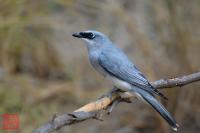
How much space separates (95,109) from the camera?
3.45 m

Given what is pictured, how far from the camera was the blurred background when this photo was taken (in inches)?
257

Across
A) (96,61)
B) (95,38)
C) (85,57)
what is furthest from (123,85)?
→ (85,57)

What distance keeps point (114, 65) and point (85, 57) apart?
2872mm

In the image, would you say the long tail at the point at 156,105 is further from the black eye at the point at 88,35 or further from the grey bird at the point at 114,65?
the black eye at the point at 88,35

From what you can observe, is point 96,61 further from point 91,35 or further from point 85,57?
point 85,57

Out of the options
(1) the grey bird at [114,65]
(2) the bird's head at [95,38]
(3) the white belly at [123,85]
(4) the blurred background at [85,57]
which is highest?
(2) the bird's head at [95,38]

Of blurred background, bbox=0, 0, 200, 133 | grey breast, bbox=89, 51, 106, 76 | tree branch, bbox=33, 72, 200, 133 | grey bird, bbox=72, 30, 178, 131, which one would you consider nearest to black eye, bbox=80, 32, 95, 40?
grey bird, bbox=72, 30, 178, 131

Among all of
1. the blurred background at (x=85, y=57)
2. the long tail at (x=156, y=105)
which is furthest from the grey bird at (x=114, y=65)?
the blurred background at (x=85, y=57)

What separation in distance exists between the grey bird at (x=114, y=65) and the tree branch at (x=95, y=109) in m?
0.10

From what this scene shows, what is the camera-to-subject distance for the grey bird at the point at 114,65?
14.0 feet

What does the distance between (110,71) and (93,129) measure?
95.3 inches

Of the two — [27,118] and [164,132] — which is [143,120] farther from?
[27,118]

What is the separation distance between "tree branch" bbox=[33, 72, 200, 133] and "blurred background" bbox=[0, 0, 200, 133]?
93.6 inches

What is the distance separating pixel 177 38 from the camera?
22.0ft
